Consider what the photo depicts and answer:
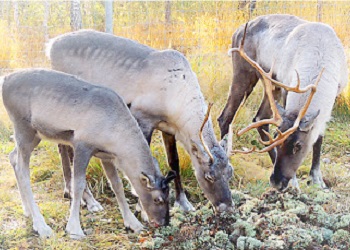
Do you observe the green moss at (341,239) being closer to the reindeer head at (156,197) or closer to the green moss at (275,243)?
the green moss at (275,243)

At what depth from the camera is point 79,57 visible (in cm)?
557

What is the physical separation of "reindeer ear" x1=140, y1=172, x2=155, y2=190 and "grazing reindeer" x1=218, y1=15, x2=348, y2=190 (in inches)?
34.0

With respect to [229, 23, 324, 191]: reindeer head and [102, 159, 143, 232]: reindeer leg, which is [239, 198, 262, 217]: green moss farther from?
[102, 159, 143, 232]: reindeer leg

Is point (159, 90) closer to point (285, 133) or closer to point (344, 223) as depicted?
point (285, 133)

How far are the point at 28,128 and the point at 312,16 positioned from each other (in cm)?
714

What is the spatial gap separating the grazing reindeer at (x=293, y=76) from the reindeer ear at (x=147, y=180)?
A: 2.83 ft

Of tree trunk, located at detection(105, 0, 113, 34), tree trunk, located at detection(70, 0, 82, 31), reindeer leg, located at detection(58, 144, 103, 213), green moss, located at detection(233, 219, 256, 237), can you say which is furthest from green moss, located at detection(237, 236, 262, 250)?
tree trunk, located at detection(70, 0, 82, 31)

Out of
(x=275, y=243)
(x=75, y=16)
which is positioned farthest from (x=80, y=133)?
(x=75, y=16)

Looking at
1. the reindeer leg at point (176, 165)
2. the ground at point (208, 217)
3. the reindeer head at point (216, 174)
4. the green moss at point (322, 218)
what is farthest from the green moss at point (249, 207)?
the reindeer leg at point (176, 165)

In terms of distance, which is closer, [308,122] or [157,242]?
[157,242]

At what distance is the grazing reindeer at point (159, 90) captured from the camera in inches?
185

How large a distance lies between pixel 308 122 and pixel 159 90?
4.41 ft

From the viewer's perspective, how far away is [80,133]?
4.55 metres

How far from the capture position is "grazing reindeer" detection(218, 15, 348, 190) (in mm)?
4895
